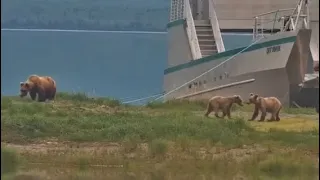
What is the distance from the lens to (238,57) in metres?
20.6

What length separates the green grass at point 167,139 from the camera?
9539 millimetres

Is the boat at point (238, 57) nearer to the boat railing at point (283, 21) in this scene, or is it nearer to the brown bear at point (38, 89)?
the boat railing at point (283, 21)

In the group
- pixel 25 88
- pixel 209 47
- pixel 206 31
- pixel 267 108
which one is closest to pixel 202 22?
pixel 206 31

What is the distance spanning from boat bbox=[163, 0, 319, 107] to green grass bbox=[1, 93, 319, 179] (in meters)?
3.02

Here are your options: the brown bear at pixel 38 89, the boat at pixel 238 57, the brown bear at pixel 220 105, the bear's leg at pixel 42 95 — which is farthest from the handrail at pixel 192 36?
the brown bear at pixel 220 105

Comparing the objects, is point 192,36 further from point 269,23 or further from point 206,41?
point 269,23

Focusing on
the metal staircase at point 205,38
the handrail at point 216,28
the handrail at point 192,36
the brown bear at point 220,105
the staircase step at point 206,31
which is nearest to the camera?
the brown bear at point 220,105

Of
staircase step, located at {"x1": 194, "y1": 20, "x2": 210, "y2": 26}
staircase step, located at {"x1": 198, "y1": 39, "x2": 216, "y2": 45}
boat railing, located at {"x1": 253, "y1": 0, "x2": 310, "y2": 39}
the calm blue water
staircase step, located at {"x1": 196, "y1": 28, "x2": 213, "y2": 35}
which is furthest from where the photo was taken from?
the calm blue water

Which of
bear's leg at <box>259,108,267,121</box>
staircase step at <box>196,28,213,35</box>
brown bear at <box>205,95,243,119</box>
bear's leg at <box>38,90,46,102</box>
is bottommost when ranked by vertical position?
bear's leg at <box>259,108,267,121</box>

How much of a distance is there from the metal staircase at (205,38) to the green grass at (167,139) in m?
7.62

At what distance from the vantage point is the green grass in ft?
31.3

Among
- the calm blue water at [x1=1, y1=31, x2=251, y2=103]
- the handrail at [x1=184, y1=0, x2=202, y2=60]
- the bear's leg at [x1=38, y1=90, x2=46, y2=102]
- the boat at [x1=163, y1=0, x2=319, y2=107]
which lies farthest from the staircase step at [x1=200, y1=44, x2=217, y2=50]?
the calm blue water at [x1=1, y1=31, x2=251, y2=103]

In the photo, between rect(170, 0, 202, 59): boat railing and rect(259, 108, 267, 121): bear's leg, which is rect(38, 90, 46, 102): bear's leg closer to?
rect(259, 108, 267, 121): bear's leg

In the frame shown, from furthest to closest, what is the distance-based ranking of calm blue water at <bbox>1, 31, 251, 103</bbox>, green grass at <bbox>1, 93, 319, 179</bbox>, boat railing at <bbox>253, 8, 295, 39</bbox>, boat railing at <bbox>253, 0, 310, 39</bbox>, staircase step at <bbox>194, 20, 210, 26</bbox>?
calm blue water at <bbox>1, 31, 251, 103</bbox> < staircase step at <bbox>194, 20, 210, 26</bbox> < boat railing at <bbox>253, 8, 295, 39</bbox> < boat railing at <bbox>253, 0, 310, 39</bbox> < green grass at <bbox>1, 93, 319, 179</bbox>
